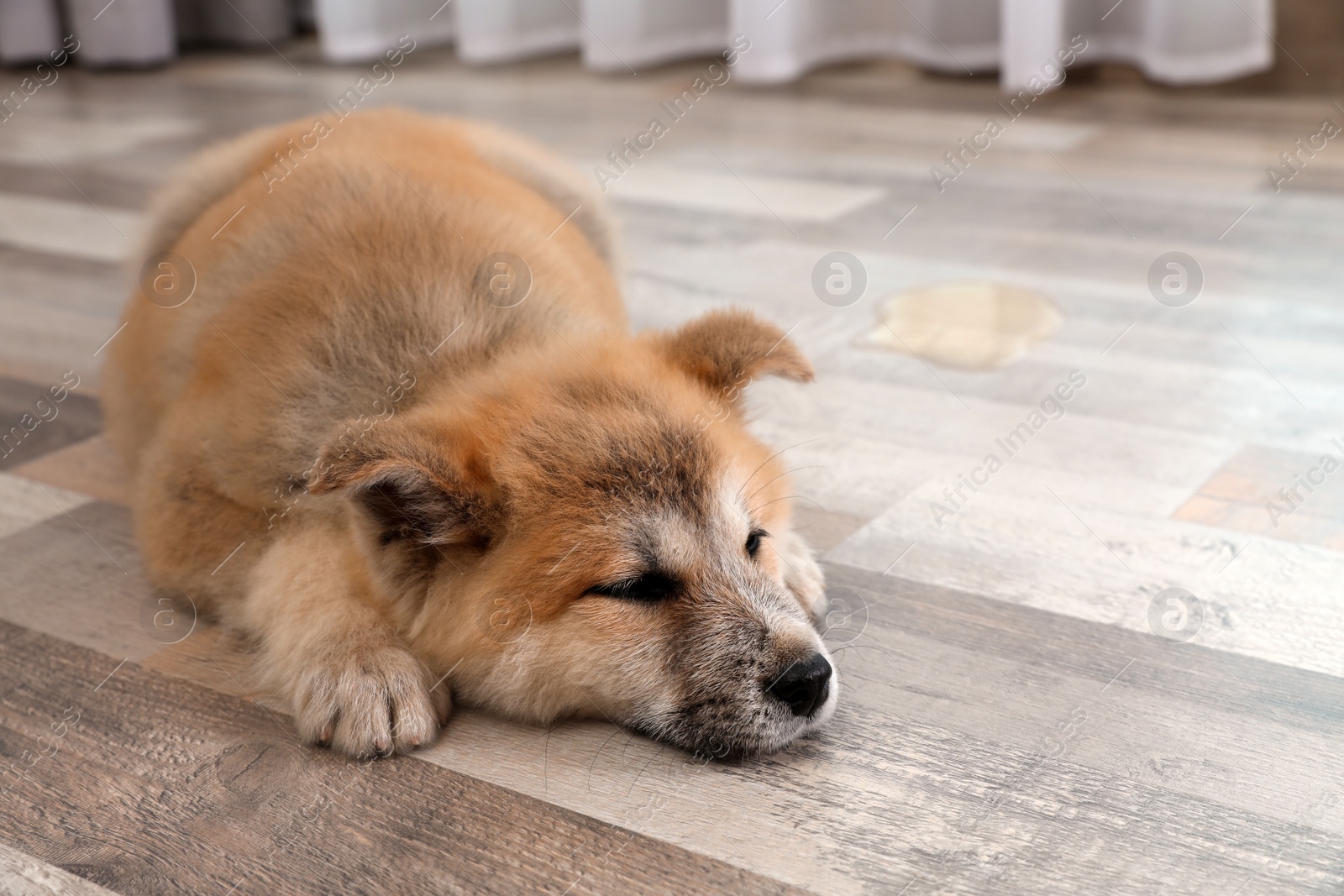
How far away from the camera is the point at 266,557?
6.29ft

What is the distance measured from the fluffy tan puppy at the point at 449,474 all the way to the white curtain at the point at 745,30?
12.1 ft

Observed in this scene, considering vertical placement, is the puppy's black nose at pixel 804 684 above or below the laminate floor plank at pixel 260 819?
above

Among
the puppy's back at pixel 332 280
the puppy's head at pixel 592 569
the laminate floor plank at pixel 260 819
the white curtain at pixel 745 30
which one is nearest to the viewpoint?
the laminate floor plank at pixel 260 819

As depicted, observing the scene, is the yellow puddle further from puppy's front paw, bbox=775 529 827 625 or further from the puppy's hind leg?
the puppy's hind leg

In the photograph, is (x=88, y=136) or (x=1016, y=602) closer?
(x=1016, y=602)

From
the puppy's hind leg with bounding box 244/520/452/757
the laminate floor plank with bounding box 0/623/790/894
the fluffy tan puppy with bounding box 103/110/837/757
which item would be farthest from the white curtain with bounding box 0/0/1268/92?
the laminate floor plank with bounding box 0/623/790/894

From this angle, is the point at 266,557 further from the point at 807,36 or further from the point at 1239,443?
the point at 807,36

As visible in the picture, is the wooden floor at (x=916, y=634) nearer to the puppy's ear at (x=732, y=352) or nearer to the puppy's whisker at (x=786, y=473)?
the puppy's whisker at (x=786, y=473)

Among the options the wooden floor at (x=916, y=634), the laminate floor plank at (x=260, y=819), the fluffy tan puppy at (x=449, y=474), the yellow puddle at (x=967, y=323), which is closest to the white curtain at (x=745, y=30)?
the wooden floor at (x=916, y=634)

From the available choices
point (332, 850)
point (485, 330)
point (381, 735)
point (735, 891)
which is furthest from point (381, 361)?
point (735, 891)

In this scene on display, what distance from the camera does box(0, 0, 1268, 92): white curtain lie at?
5094 millimetres

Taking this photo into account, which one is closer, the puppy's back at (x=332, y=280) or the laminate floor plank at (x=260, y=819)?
the laminate floor plank at (x=260, y=819)

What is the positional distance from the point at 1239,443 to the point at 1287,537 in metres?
0.38

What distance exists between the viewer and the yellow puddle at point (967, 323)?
3043mm
